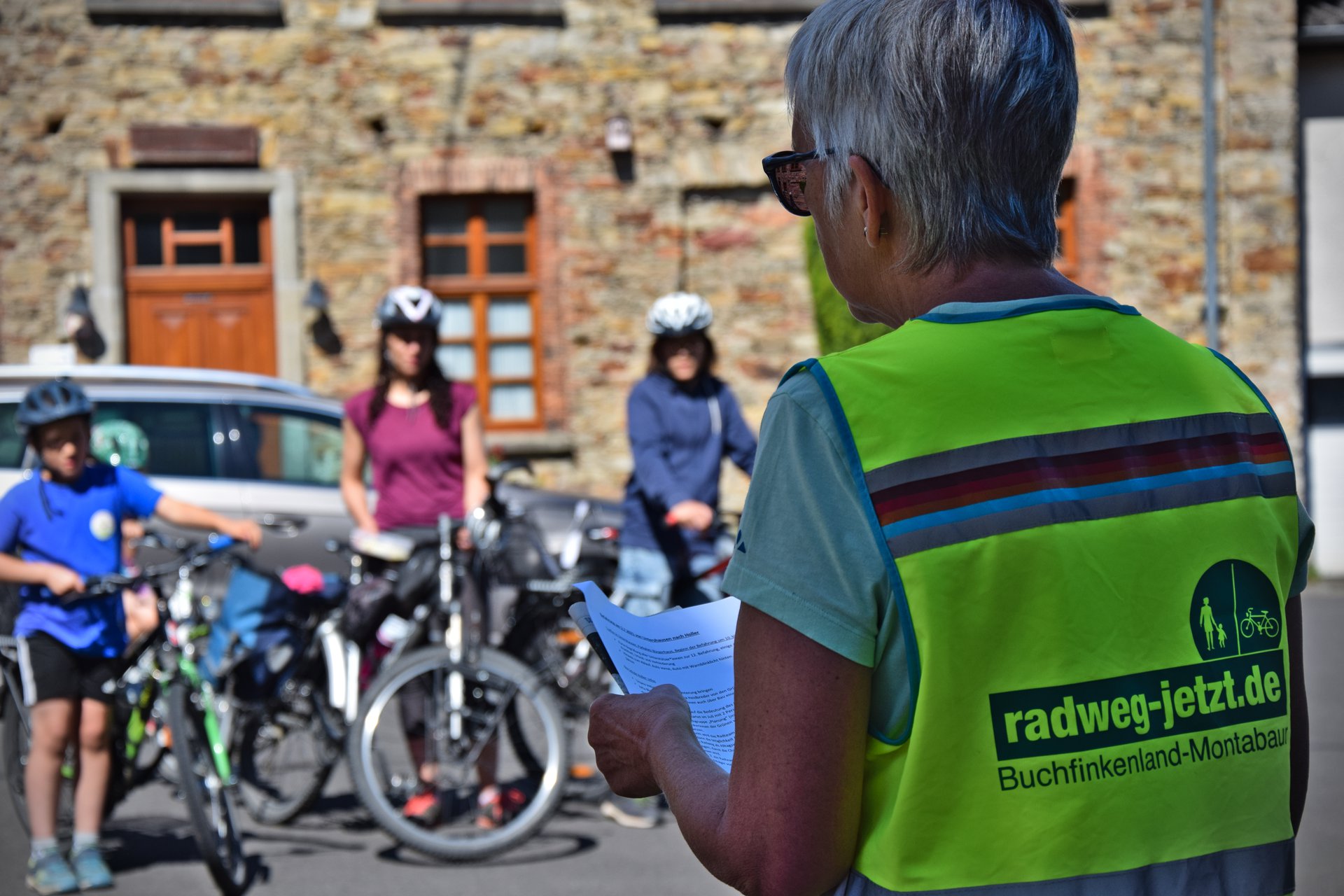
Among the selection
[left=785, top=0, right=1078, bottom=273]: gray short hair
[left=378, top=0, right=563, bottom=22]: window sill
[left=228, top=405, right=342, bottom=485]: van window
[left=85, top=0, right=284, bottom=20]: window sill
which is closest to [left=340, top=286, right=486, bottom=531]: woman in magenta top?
[left=228, top=405, right=342, bottom=485]: van window

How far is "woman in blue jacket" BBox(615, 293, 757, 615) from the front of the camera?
20.0 feet

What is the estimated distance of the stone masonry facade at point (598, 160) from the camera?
1254 centimetres

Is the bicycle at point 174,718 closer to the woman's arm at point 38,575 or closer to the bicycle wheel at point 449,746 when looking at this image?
the woman's arm at point 38,575

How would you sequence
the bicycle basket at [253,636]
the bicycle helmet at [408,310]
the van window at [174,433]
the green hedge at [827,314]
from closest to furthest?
the bicycle basket at [253,636], the bicycle helmet at [408,310], the van window at [174,433], the green hedge at [827,314]

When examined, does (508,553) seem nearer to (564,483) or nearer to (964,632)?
(964,632)

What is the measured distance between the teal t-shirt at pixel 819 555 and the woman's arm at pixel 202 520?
4317 mm

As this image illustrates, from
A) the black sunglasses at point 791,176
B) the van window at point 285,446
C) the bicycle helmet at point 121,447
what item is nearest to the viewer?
the black sunglasses at point 791,176

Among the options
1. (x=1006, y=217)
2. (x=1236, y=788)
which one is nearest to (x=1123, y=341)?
(x=1006, y=217)

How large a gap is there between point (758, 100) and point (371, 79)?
3.41 metres

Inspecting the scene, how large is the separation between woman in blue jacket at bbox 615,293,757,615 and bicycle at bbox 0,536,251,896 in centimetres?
172

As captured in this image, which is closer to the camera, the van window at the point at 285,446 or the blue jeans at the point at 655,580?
the blue jeans at the point at 655,580

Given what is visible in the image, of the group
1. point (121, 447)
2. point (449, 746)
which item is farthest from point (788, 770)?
point (121, 447)

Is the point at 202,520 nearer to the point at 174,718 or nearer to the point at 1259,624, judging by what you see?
the point at 174,718

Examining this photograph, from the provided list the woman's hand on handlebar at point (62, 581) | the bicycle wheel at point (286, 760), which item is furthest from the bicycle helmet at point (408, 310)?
the woman's hand on handlebar at point (62, 581)
